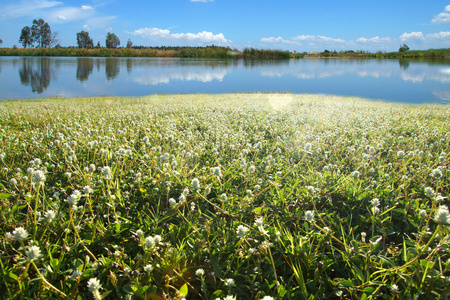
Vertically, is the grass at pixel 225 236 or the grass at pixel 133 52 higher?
the grass at pixel 133 52

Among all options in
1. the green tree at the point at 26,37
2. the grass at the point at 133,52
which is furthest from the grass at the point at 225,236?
the green tree at the point at 26,37

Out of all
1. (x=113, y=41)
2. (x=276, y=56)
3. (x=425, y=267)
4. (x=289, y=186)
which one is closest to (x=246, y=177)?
(x=289, y=186)

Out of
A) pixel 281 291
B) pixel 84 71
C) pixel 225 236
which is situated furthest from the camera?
pixel 84 71

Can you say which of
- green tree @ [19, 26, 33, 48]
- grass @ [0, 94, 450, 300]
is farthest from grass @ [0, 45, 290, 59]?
grass @ [0, 94, 450, 300]

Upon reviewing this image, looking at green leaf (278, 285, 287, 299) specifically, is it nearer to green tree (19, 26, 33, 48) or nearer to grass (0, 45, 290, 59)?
grass (0, 45, 290, 59)

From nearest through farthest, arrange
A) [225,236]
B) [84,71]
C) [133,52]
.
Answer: [225,236]
[84,71]
[133,52]

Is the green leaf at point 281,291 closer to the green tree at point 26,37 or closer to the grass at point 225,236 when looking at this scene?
the grass at point 225,236

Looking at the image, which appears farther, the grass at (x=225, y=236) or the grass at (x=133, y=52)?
the grass at (x=133, y=52)

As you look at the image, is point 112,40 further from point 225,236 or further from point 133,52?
point 225,236

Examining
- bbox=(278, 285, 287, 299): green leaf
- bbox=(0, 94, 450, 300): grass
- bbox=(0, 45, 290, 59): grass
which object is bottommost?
bbox=(278, 285, 287, 299): green leaf

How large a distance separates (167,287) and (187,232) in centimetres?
63

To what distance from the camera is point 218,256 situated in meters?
2.12

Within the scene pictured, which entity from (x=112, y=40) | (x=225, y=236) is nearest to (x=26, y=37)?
(x=112, y=40)

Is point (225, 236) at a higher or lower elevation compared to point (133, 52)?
lower
